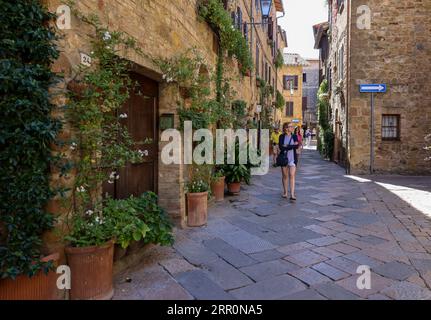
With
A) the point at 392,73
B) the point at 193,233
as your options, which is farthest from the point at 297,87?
the point at 193,233

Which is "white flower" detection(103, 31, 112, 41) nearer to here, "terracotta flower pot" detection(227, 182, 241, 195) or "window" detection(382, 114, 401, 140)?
"terracotta flower pot" detection(227, 182, 241, 195)

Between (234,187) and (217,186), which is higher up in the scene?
(217,186)

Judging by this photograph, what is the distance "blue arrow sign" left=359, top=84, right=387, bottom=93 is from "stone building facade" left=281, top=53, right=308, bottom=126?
2356cm

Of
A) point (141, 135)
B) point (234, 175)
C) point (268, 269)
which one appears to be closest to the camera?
point (268, 269)

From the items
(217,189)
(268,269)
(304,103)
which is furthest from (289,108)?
(268,269)

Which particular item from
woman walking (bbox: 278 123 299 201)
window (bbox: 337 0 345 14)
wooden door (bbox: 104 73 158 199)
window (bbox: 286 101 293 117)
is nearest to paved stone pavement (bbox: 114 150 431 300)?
woman walking (bbox: 278 123 299 201)

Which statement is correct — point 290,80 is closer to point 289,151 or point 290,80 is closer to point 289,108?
point 289,108

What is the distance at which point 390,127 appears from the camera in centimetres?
1105

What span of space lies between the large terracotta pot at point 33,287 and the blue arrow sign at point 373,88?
35.5ft

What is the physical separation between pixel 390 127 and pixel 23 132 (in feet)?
37.8

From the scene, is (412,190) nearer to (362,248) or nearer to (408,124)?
(408,124)

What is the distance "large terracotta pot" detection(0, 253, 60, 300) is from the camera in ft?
7.00
